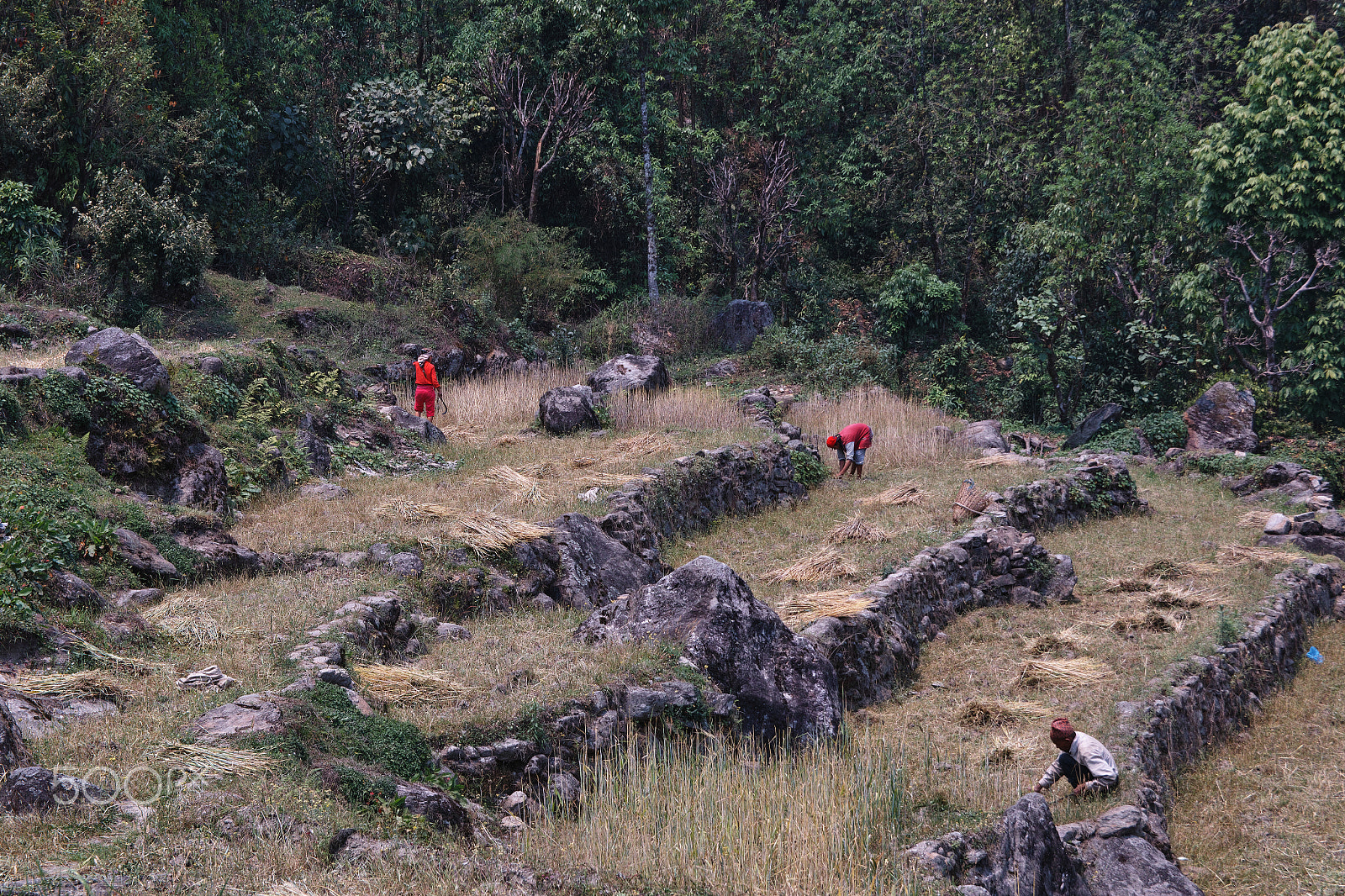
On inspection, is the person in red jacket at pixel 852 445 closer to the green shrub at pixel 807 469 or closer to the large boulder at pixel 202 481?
the green shrub at pixel 807 469

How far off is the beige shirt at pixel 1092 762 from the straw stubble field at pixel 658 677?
231mm

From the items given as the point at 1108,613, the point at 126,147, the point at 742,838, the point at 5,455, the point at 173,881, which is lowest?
the point at 1108,613

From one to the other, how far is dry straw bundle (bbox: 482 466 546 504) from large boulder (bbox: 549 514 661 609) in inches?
41.3

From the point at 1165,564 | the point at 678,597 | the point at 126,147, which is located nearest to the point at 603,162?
the point at 126,147

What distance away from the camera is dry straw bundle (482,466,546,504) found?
37.5 feet

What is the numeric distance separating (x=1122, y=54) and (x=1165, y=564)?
20837 millimetres

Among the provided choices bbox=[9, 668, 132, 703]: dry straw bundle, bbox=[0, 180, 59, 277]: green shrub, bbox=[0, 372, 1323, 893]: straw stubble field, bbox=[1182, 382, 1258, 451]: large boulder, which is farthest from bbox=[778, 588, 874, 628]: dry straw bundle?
bbox=[0, 180, 59, 277]: green shrub

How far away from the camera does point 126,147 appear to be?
19172 millimetres

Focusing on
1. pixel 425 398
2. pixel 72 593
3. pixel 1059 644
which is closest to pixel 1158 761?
pixel 1059 644

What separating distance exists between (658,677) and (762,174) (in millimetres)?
25744

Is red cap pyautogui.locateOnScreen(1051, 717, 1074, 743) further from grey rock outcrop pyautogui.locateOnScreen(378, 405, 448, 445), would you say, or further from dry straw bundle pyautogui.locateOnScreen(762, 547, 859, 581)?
grey rock outcrop pyautogui.locateOnScreen(378, 405, 448, 445)

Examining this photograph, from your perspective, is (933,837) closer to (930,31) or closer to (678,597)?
(678,597)

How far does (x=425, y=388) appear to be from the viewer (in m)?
16.8

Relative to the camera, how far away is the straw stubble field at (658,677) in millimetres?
4441
